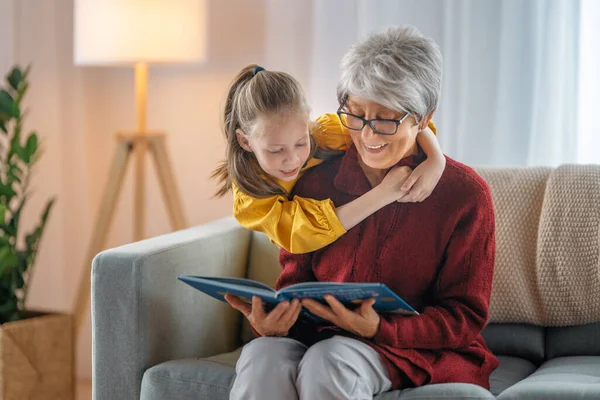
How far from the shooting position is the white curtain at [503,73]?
2496 mm

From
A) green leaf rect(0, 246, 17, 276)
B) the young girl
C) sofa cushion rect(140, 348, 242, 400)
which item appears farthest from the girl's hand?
green leaf rect(0, 246, 17, 276)

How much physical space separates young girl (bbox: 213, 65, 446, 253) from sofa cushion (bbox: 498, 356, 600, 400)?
1.41ft

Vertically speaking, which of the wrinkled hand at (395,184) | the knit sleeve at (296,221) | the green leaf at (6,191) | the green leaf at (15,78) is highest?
the green leaf at (15,78)

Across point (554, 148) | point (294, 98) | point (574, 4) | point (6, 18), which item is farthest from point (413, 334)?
point (6, 18)

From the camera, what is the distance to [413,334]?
1.69 metres

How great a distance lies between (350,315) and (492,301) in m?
0.64

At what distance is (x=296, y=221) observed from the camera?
1.71 metres

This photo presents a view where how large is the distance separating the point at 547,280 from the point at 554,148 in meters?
0.58

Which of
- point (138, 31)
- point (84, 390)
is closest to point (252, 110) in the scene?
point (138, 31)

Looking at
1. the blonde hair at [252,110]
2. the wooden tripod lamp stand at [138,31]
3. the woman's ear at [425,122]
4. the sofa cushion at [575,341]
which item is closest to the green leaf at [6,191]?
the wooden tripod lamp stand at [138,31]

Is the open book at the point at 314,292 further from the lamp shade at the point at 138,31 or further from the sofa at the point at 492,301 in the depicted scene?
the lamp shade at the point at 138,31

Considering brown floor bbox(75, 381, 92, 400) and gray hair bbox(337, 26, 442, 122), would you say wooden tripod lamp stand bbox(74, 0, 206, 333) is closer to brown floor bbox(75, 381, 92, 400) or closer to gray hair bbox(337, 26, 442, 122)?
brown floor bbox(75, 381, 92, 400)

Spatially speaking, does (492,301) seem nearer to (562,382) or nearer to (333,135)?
(562,382)

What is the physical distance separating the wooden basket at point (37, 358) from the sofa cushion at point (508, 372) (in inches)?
53.6
